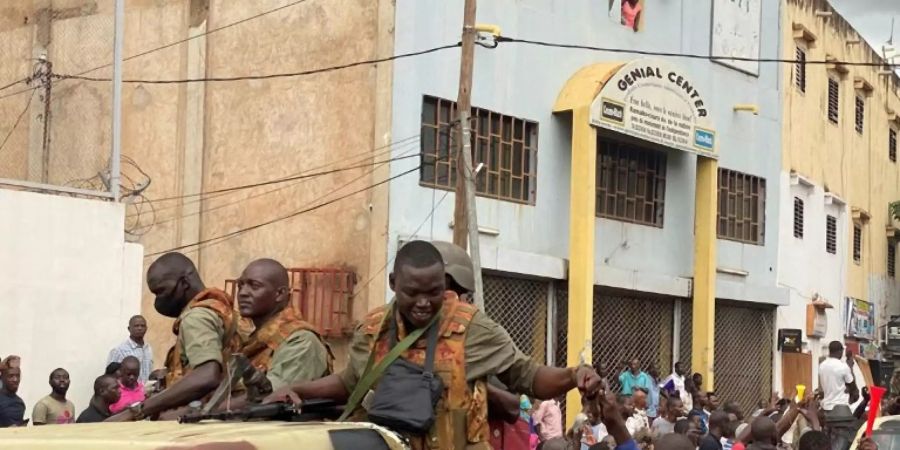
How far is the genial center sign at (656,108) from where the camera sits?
19.0m

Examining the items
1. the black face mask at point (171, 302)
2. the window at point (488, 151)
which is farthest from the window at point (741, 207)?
the black face mask at point (171, 302)

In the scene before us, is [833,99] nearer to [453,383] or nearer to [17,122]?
[17,122]

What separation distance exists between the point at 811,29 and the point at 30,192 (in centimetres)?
1759

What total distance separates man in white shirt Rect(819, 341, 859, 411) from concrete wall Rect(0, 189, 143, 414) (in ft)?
21.6

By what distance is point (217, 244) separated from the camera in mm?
17844

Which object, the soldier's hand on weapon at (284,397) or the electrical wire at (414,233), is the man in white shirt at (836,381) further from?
the soldier's hand on weapon at (284,397)

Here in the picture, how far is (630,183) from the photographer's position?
67.9 ft

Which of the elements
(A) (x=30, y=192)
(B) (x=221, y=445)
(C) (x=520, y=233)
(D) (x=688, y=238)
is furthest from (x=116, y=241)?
(D) (x=688, y=238)

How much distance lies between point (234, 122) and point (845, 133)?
48.2ft

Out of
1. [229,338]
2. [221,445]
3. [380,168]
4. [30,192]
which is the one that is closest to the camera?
[221,445]

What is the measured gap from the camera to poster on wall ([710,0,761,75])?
73.7ft

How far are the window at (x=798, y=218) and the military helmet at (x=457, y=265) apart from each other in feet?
68.0

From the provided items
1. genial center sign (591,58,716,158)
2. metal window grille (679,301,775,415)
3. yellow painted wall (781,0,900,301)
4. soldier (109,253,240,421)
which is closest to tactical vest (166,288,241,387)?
soldier (109,253,240,421)

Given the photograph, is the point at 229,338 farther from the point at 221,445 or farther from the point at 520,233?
the point at 520,233
